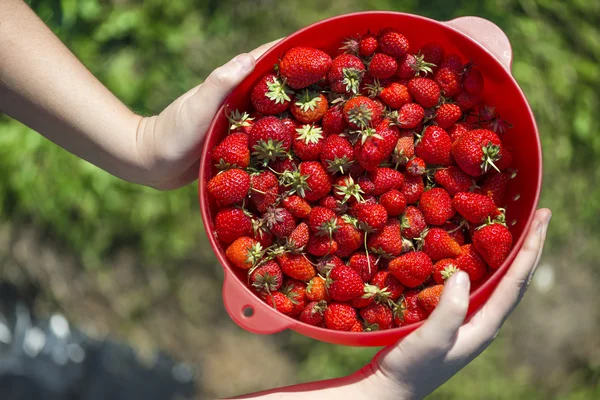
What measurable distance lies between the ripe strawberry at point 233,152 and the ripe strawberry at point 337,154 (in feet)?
0.54

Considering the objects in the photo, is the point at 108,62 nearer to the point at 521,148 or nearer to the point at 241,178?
the point at 241,178

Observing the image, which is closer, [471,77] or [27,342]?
[471,77]

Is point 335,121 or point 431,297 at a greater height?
point 335,121

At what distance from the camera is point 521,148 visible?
4.24ft

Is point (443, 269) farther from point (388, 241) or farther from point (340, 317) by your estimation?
point (340, 317)

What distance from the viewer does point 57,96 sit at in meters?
1.36

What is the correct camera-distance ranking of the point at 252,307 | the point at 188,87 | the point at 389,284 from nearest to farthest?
the point at 252,307 < the point at 389,284 < the point at 188,87

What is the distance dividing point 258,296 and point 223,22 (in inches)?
48.0

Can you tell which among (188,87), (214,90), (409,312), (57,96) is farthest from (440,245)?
(188,87)

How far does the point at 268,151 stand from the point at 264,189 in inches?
3.2

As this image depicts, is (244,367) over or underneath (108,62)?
underneath

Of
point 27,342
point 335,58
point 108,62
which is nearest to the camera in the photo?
point 335,58

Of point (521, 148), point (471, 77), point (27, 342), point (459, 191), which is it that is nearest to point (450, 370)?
point (459, 191)

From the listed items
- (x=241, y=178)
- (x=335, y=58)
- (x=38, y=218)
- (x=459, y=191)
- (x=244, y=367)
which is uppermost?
(x=335, y=58)
